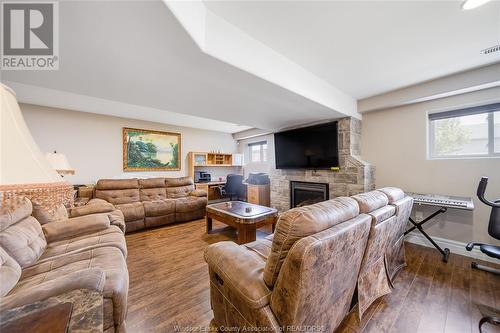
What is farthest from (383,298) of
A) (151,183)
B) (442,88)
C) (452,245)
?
(151,183)

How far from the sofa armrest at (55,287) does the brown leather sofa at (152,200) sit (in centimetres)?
257

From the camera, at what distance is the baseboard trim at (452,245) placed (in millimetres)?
2416

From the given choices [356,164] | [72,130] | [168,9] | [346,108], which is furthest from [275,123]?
[72,130]

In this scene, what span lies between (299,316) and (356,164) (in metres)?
2.90

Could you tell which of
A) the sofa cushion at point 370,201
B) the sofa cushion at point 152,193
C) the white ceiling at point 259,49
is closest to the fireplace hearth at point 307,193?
the white ceiling at point 259,49

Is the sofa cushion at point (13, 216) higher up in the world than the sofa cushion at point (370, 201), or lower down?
lower down

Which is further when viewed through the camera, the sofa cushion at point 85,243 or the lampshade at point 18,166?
the sofa cushion at point 85,243

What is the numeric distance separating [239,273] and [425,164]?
3.35 m

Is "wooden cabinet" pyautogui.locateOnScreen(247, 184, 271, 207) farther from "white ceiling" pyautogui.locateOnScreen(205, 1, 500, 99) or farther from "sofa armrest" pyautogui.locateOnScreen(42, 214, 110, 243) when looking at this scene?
"sofa armrest" pyautogui.locateOnScreen(42, 214, 110, 243)

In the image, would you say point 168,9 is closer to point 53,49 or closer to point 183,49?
point 183,49

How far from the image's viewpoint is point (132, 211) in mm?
3346

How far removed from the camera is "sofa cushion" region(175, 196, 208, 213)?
3.91 meters

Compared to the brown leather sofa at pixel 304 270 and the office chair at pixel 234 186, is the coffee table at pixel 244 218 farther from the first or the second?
the office chair at pixel 234 186

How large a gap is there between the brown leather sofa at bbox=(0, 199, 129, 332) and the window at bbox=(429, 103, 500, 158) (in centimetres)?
422
